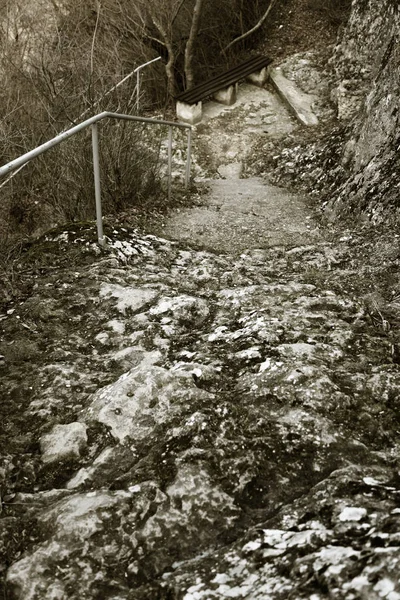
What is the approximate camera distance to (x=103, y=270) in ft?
12.6

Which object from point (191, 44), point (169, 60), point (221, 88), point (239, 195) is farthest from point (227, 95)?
point (239, 195)

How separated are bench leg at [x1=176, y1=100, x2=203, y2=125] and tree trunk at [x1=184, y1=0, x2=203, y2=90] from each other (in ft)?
4.45

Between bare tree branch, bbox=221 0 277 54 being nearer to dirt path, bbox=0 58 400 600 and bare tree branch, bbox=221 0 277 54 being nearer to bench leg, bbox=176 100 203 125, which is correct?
bench leg, bbox=176 100 203 125

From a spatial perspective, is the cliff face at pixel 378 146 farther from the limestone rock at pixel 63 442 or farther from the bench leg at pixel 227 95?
the limestone rock at pixel 63 442

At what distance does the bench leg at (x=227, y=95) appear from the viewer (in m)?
10.5

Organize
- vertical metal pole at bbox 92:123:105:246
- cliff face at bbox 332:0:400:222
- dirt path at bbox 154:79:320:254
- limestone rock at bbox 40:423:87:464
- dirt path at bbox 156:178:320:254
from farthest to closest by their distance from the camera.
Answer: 1. dirt path at bbox 154:79:320:254
2. dirt path at bbox 156:178:320:254
3. cliff face at bbox 332:0:400:222
4. vertical metal pole at bbox 92:123:105:246
5. limestone rock at bbox 40:423:87:464

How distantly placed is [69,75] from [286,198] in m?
3.57

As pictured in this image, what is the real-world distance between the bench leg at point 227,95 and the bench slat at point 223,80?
0.41ft

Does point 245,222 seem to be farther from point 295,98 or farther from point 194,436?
point 295,98

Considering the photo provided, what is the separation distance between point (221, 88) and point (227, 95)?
0.28 m

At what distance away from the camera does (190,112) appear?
1010cm

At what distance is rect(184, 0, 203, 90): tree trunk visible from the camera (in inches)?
405

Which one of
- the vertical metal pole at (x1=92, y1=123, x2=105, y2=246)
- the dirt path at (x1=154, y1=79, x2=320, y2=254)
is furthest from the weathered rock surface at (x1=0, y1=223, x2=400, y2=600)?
the dirt path at (x1=154, y1=79, x2=320, y2=254)

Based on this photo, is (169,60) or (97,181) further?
(169,60)
